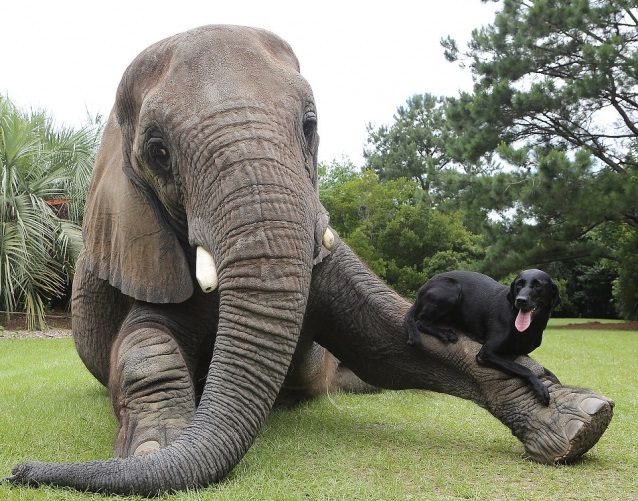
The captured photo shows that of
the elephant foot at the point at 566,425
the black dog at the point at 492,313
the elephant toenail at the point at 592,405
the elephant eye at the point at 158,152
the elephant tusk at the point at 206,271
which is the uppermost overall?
the elephant eye at the point at 158,152

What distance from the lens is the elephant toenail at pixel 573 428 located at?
3.84 meters

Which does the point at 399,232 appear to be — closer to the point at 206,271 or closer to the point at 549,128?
the point at 549,128

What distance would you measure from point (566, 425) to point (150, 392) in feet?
7.13

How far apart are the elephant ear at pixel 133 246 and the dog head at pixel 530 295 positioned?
5.98 feet

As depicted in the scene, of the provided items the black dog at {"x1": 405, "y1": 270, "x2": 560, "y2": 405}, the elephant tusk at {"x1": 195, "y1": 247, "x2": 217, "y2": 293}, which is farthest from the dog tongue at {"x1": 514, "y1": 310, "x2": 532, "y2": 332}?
the elephant tusk at {"x1": 195, "y1": 247, "x2": 217, "y2": 293}

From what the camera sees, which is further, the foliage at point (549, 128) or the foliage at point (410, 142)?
the foliage at point (410, 142)

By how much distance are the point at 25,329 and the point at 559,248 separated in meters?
15.1

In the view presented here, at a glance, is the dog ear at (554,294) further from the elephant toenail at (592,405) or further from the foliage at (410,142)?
the foliage at (410,142)

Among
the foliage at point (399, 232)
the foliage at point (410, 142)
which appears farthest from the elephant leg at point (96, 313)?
the foliage at point (410, 142)

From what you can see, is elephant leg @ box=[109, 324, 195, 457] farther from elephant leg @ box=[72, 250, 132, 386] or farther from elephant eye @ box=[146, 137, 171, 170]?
elephant eye @ box=[146, 137, 171, 170]

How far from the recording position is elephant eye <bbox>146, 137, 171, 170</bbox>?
3.95 meters

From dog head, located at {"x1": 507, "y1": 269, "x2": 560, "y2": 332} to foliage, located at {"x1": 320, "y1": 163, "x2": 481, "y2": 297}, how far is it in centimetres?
2158

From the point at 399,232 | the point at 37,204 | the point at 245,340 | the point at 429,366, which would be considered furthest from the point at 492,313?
the point at 399,232

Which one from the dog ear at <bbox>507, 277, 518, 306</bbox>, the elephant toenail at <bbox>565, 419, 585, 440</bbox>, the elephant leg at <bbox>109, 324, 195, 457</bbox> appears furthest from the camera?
the dog ear at <bbox>507, 277, 518, 306</bbox>
